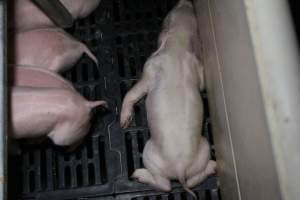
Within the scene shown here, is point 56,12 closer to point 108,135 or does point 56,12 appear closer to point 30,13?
point 30,13

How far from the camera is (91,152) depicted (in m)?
1.26

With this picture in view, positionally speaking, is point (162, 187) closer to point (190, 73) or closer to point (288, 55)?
point (190, 73)

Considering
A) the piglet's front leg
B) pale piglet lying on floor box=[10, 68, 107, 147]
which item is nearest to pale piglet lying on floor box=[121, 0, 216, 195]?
the piglet's front leg

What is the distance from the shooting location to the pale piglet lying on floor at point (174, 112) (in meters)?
1.08

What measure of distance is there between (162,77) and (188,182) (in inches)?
11.1

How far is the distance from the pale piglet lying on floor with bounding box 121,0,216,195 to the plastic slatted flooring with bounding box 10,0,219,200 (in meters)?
0.05

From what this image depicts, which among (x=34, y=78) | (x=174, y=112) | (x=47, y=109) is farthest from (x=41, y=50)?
(x=174, y=112)

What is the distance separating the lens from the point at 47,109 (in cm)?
104

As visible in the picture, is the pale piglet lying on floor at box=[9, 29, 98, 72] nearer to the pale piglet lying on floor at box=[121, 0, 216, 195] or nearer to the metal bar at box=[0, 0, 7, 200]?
the pale piglet lying on floor at box=[121, 0, 216, 195]

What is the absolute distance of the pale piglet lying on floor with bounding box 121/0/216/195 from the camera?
1.08m

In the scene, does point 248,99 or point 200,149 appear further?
point 200,149

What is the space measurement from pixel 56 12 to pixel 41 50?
0.37 ft

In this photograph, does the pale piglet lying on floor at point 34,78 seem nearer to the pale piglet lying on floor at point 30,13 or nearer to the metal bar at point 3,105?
the pale piglet lying on floor at point 30,13

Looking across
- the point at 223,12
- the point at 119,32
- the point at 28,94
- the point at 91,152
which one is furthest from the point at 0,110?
the point at 119,32
